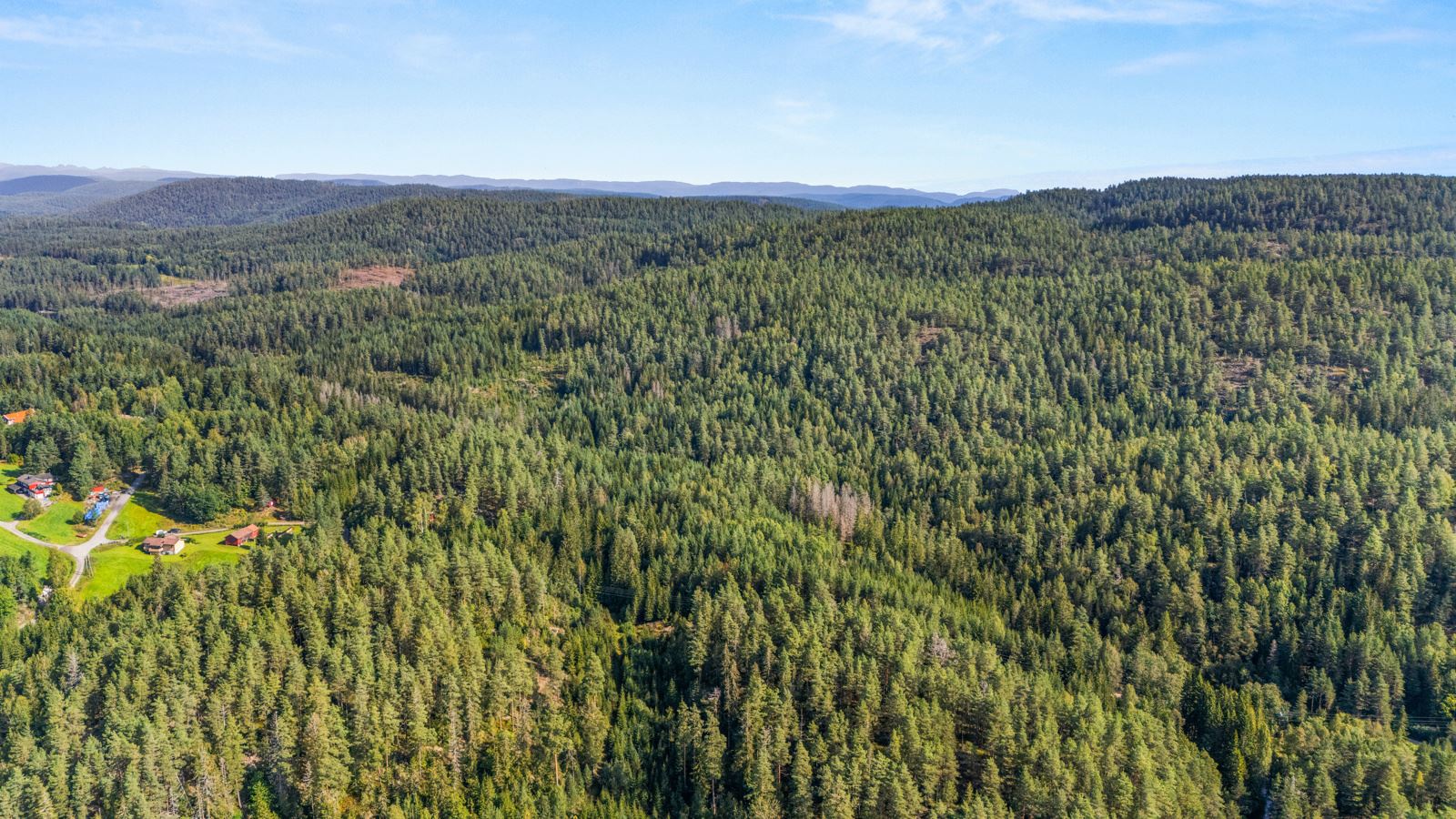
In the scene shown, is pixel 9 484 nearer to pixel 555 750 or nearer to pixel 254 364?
pixel 254 364

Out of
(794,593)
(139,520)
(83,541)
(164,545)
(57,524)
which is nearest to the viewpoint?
(794,593)

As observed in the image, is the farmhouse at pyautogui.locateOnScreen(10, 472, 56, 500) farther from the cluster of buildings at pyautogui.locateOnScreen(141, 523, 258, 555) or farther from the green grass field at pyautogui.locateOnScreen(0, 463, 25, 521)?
the cluster of buildings at pyautogui.locateOnScreen(141, 523, 258, 555)

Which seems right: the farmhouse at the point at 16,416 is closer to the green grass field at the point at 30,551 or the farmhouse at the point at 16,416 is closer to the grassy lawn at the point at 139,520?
the grassy lawn at the point at 139,520

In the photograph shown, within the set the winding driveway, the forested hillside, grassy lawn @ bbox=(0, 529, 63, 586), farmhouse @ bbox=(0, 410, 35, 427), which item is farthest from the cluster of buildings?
farmhouse @ bbox=(0, 410, 35, 427)

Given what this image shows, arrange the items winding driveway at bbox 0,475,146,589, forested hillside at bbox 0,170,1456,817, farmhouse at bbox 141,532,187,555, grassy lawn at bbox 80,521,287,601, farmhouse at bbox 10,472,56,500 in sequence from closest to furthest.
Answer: forested hillside at bbox 0,170,1456,817 → grassy lawn at bbox 80,521,287,601 → winding driveway at bbox 0,475,146,589 → farmhouse at bbox 141,532,187,555 → farmhouse at bbox 10,472,56,500

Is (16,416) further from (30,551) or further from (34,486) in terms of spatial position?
(30,551)

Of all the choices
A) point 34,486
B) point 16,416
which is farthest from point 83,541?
point 16,416
